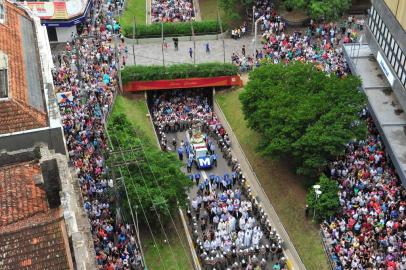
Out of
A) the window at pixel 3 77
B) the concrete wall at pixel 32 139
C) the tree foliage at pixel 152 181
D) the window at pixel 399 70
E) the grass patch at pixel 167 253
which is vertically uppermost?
the window at pixel 3 77

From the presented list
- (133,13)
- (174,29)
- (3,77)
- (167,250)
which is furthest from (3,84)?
(133,13)

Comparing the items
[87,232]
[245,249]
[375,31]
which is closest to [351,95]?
[375,31]

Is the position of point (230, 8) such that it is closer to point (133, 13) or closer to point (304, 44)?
point (304, 44)

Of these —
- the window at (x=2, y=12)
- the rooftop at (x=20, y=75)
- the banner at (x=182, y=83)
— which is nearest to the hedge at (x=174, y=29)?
the banner at (x=182, y=83)

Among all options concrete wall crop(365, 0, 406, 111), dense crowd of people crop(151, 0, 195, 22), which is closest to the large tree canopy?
concrete wall crop(365, 0, 406, 111)

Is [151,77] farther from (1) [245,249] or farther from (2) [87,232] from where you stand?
(2) [87,232]

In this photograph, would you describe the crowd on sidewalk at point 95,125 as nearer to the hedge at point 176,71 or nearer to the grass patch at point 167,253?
the grass patch at point 167,253
